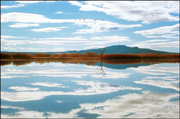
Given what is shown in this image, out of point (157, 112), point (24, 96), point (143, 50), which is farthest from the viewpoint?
point (143, 50)

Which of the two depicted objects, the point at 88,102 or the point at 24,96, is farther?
the point at 24,96

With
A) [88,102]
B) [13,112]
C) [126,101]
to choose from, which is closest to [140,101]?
[126,101]

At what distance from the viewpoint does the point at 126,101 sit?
21.2 feet

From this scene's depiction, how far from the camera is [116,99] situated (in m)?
6.73

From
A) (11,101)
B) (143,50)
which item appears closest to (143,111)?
(11,101)

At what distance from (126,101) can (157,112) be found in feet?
4.21

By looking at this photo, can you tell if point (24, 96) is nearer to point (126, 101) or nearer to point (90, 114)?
point (90, 114)

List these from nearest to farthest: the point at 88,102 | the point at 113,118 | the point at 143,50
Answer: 1. the point at 113,118
2. the point at 88,102
3. the point at 143,50

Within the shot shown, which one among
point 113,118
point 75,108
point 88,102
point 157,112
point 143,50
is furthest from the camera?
point 143,50

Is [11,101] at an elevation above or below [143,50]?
below

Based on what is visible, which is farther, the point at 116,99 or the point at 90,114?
the point at 116,99

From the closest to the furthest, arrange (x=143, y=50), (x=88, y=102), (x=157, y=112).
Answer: (x=157, y=112), (x=88, y=102), (x=143, y=50)

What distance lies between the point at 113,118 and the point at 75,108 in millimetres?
1228

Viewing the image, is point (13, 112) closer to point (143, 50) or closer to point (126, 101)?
point (126, 101)
